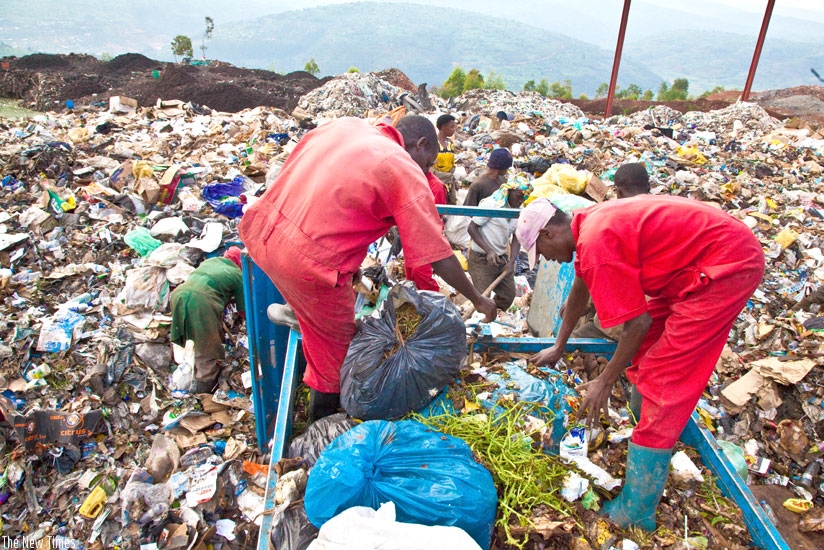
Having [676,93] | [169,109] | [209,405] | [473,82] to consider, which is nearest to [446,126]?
[209,405]

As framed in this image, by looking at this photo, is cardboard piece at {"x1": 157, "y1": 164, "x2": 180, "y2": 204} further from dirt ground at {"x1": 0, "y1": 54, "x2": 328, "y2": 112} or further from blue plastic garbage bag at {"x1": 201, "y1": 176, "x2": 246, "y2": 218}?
dirt ground at {"x1": 0, "y1": 54, "x2": 328, "y2": 112}

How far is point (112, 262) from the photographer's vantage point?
18.5ft

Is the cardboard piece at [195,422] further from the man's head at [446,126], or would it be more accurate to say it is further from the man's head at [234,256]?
the man's head at [446,126]

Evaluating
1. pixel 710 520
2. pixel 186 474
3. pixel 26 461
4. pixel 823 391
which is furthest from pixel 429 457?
pixel 823 391

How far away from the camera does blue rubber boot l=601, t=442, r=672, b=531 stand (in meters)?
1.88

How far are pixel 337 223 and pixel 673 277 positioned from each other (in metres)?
1.39

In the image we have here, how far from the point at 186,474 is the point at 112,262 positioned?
3.37 m

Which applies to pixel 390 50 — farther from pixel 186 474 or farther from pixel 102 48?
pixel 186 474

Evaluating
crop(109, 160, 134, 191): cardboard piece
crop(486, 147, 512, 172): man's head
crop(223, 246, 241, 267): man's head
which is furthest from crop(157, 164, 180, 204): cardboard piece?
crop(486, 147, 512, 172): man's head

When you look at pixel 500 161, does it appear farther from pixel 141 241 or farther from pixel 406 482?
pixel 141 241

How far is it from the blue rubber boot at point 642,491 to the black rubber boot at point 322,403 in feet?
4.37

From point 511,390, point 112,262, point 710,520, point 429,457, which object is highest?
point 429,457

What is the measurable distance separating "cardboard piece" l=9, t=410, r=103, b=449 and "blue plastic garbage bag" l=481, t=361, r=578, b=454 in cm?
310

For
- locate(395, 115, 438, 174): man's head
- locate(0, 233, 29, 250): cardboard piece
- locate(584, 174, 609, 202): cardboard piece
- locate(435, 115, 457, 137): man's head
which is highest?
locate(395, 115, 438, 174): man's head
